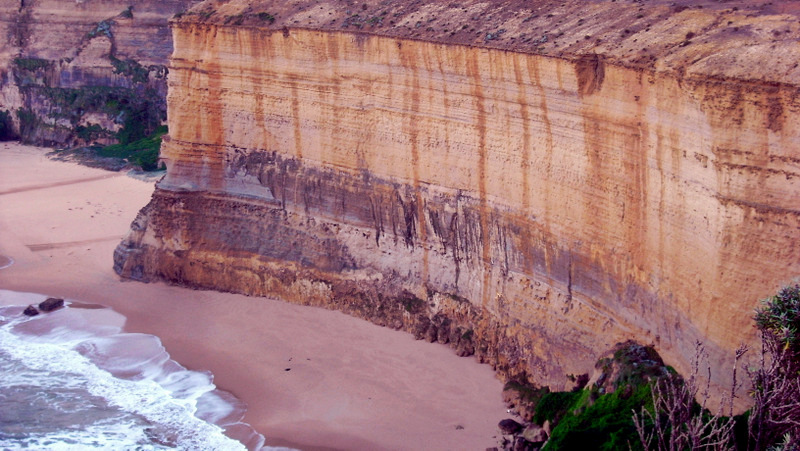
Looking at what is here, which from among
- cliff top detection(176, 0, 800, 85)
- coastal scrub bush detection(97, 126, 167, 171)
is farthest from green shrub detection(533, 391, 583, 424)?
coastal scrub bush detection(97, 126, 167, 171)

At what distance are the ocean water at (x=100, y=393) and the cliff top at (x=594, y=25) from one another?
7.91 m

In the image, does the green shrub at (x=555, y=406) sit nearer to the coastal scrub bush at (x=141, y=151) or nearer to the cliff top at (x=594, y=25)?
the cliff top at (x=594, y=25)

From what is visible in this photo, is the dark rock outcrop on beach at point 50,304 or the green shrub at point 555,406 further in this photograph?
the dark rock outcrop on beach at point 50,304

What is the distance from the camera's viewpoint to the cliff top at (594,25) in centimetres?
1415

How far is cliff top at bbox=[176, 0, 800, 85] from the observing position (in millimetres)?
14148

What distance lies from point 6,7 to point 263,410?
114ft

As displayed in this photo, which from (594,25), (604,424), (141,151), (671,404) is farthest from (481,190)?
(141,151)

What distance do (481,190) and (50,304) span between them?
453 inches

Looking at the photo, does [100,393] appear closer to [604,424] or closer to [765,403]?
[604,424]

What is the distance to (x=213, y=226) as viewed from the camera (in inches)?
965

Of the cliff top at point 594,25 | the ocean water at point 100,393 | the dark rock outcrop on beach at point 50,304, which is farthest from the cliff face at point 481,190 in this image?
the ocean water at point 100,393

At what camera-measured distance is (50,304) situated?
24562 millimetres

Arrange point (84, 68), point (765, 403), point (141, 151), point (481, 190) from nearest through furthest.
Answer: point (765, 403), point (481, 190), point (141, 151), point (84, 68)

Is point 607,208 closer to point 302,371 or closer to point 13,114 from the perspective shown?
point 302,371
